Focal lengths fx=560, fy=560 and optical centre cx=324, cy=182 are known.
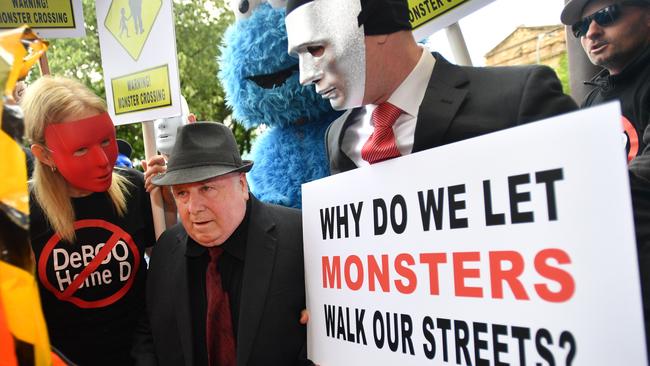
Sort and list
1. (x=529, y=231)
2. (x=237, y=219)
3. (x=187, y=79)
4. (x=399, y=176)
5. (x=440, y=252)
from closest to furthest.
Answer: (x=529, y=231)
(x=440, y=252)
(x=399, y=176)
(x=237, y=219)
(x=187, y=79)

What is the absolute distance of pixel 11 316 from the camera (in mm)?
1186

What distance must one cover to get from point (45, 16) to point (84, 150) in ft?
5.18

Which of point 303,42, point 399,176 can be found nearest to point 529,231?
point 399,176

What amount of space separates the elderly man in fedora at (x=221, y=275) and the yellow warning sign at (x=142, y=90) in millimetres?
462

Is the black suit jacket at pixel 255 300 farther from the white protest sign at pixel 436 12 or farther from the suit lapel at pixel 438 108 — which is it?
the white protest sign at pixel 436 12

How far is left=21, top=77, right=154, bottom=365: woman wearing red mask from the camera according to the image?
228 cm

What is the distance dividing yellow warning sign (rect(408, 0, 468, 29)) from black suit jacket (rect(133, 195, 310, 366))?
0.97 meters

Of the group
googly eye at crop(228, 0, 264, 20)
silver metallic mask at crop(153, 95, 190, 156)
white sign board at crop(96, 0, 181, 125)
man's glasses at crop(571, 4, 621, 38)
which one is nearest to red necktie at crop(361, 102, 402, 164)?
white sign board at crop(96, 0, 181, 125)

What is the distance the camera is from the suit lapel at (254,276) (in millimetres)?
2152

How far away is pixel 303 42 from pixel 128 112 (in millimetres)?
1389

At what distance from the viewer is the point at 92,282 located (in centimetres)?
237

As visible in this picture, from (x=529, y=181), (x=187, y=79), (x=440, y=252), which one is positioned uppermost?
(x=187, y=79)

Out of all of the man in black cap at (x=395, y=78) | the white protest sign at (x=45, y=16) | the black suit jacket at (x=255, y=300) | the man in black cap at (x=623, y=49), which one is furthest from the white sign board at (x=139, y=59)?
the man in black cap at (x=623, y=49)

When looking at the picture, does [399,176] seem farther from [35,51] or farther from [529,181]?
[35,51]
